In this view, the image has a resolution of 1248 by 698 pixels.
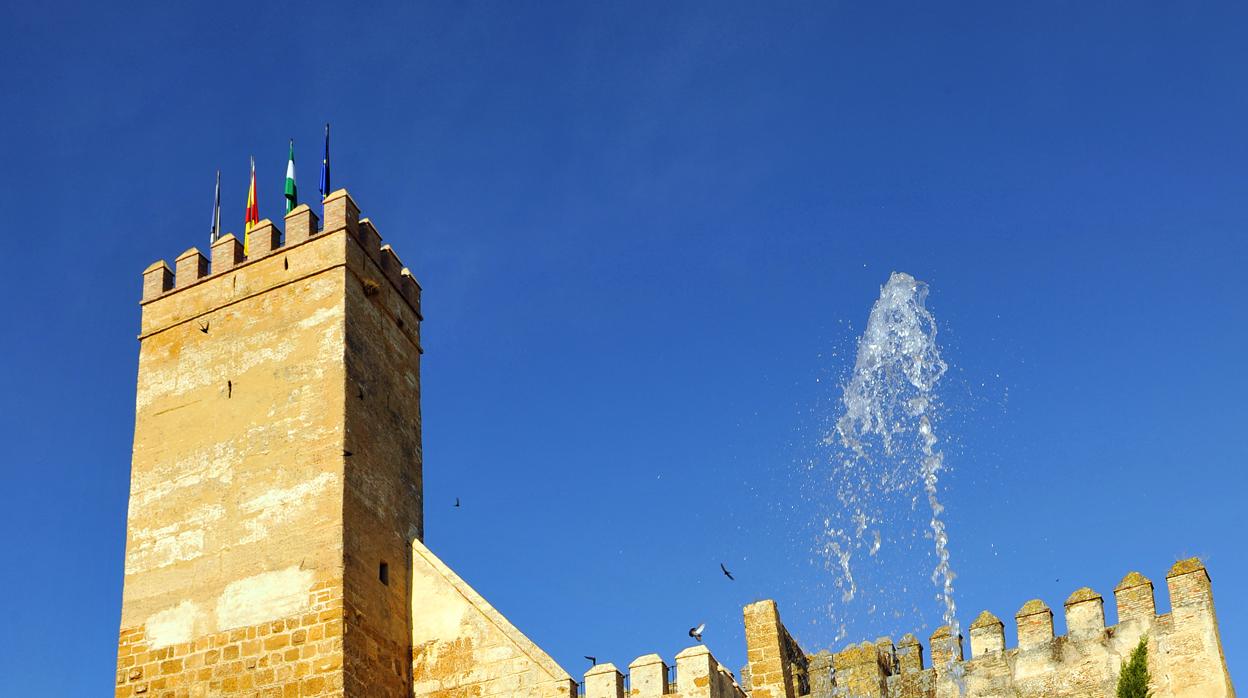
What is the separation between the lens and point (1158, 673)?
1712cm

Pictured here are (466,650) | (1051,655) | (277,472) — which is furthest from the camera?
(277,472)

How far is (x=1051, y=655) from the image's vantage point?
18.0 m

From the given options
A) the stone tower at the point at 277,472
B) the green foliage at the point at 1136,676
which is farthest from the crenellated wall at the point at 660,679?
the green foliage at the point at 1136,676

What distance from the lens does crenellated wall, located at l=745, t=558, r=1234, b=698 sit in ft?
55.9

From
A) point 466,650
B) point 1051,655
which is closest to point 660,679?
point 466,650

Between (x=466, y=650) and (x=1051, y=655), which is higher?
(x=466, y=650)

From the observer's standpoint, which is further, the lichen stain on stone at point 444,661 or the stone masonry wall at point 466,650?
the lichen stain on stone at point 444,661

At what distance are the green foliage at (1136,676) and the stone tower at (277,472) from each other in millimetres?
8877

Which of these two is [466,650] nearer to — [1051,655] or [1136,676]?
[1051,655]

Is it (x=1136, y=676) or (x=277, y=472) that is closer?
(x=1136, y=676)

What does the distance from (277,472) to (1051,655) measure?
10163 millimetres

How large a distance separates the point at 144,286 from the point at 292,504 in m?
5.29

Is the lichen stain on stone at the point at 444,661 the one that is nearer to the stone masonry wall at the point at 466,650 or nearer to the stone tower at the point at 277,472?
the stone masonry wall at the point at 466,650

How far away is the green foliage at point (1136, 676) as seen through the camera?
1706cm
